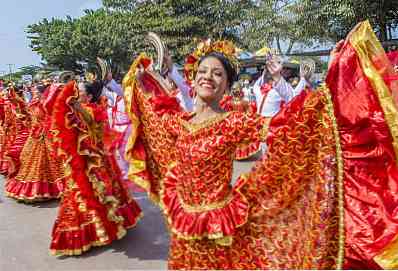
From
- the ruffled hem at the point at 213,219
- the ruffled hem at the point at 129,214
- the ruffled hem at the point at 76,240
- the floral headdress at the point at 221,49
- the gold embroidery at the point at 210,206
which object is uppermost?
the floral headdress at the point at 221,49

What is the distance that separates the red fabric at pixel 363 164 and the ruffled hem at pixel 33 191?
4.13 meters

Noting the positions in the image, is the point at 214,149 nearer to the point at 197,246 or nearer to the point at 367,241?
the point at 197,246

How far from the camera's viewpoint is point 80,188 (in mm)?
3391

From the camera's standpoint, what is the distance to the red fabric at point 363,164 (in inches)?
65.7

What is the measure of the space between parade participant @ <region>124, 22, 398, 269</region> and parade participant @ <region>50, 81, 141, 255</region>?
149 cm

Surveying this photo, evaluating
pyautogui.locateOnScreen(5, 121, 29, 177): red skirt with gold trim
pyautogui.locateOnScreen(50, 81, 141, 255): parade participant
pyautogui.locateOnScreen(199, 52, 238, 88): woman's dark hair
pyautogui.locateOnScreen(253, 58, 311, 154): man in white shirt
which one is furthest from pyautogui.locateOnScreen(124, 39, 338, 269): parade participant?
pyautogui.locateOnScreen(253, 58, 311, 154): man in white shirt

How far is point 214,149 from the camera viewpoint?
6.24 feet

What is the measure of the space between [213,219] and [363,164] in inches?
29.1

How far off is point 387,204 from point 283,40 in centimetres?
2659

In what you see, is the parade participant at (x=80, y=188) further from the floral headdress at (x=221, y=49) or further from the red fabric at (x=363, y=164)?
the red fabric at (x=363, y=164)

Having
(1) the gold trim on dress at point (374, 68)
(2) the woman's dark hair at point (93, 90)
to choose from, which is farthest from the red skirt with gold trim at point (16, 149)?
(1) the gold trim on dress at point (374, 68)

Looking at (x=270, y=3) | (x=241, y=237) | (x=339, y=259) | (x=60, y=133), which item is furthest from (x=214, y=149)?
(x=270, y=3)

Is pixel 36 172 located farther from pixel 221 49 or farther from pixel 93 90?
pixel 221 49

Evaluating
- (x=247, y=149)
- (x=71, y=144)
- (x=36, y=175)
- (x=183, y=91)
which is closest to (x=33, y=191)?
(x=36, y=175)
